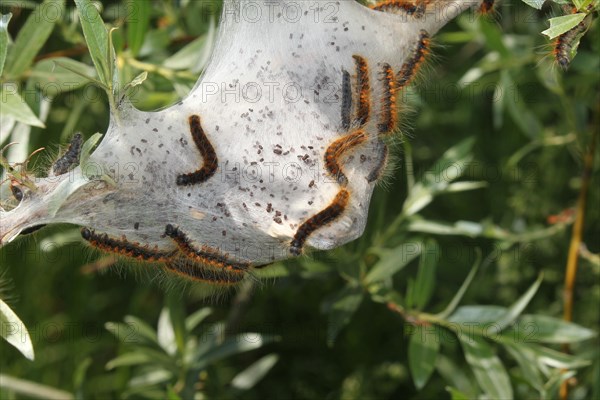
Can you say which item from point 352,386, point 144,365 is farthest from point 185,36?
point 352,386

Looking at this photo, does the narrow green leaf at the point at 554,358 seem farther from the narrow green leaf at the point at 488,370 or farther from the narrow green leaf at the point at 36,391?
the narrow green leaf at the point at 36,391

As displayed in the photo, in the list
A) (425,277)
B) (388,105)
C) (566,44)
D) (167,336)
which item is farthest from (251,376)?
(566,44)

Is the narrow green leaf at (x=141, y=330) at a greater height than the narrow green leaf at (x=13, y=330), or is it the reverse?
the narrow green leaf at (x=13, y=330)

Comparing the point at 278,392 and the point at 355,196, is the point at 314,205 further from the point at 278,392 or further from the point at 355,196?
the point at 278,392

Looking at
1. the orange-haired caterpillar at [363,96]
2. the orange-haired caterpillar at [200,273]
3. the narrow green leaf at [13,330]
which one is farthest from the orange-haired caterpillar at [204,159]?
the narrow green leaf at [13,330]

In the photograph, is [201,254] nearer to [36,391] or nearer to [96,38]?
[96,38]

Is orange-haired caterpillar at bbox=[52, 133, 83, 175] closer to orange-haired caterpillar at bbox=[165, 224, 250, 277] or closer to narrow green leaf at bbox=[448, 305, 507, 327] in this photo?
orange-haired caterpillar at bbox=[165, 224, 250, 277]

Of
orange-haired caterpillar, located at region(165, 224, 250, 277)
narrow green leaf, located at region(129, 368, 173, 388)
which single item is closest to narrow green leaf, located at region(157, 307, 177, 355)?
narrow green leaf, located at region(129, 368, 173, 388)
